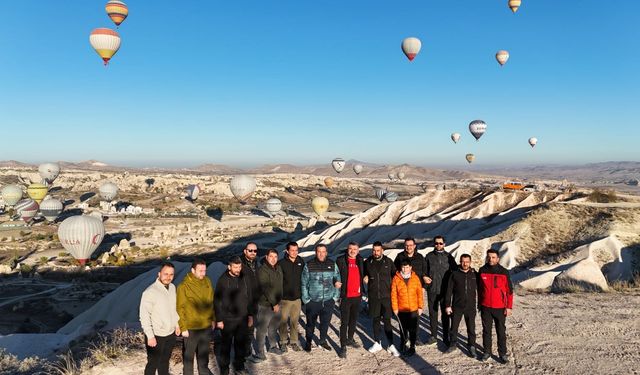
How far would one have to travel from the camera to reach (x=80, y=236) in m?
40.4

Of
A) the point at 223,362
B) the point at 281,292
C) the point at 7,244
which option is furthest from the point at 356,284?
the point at 7,244

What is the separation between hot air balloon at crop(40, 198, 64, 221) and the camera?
2657 inches

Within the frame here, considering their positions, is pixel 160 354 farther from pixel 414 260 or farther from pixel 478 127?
pixel 478 127

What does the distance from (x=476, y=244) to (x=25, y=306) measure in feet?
95.3

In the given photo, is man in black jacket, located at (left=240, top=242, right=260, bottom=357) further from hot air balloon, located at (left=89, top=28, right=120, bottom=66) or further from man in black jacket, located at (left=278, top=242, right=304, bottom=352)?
hot air balloon, located at (left=89, top=28, right=120, bottom=66)

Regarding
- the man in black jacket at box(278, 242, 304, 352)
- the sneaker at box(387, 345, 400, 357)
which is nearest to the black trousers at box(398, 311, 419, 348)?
the sneaker at box(387, 345, 400, 357)

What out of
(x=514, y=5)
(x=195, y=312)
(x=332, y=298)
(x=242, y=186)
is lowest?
(x=242, y=186)

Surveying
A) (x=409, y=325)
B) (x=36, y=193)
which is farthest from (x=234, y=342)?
(x=36, y=193)

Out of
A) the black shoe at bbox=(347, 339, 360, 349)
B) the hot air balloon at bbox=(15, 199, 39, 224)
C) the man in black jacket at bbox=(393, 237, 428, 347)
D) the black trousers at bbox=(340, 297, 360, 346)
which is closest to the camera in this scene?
the black trousers at bbox=(340, 297, 360, 346)

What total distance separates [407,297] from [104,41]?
142 ft

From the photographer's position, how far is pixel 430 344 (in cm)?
916

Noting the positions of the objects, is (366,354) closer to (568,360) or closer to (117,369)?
(568,360)

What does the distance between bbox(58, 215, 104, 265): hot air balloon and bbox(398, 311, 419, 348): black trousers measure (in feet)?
130

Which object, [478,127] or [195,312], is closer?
[195,312]
